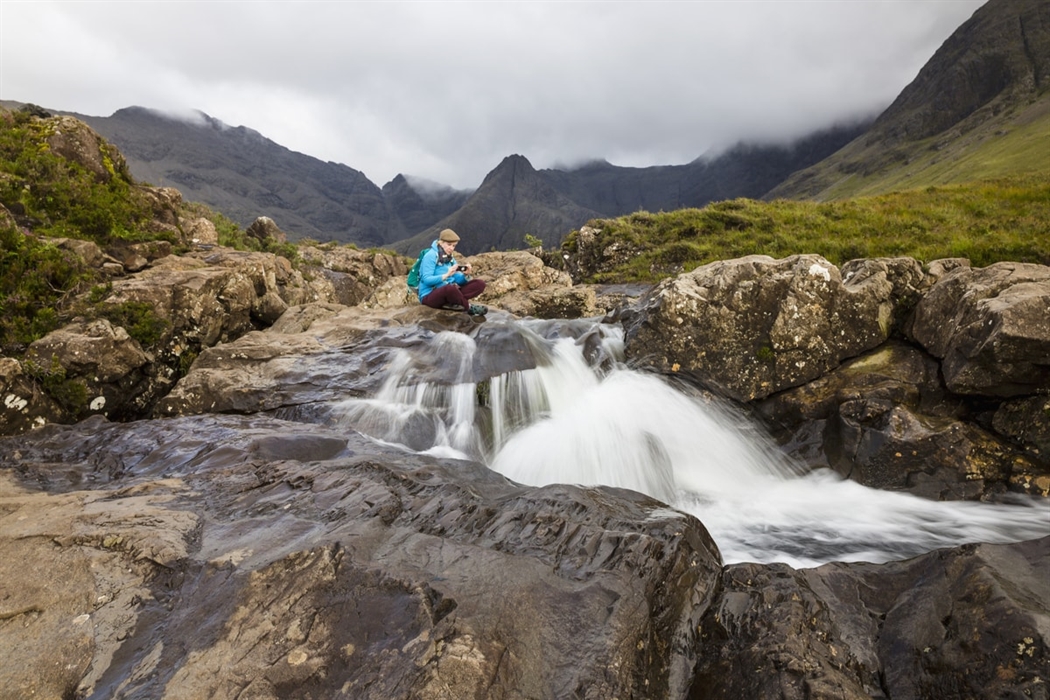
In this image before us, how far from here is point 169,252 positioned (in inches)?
559

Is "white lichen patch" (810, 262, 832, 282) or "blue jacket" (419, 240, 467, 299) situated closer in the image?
"white lichen patch" (810, 262, 832, 282)

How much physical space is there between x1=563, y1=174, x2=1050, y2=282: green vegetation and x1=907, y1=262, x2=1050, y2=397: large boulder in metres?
7.94

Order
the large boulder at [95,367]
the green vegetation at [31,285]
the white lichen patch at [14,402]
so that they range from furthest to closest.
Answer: the green vegetation at [31,285], the large boulder at [95,367], the white lichen patch at [14,402]

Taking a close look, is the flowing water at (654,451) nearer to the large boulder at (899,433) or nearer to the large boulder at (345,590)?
the large boulder at (899,433)

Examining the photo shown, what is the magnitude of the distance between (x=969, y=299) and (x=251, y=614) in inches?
419

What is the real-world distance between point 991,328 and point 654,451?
520cm

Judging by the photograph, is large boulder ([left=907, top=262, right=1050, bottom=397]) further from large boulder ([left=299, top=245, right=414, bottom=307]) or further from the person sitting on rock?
large boulder ([left=299, top=245, right=414, bottom=307])

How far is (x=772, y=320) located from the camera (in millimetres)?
9305

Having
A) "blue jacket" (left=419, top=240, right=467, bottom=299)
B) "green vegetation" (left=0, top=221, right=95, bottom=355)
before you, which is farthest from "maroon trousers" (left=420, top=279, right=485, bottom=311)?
"green vegetation" (left=0, top=221, right=95, bottom=355)

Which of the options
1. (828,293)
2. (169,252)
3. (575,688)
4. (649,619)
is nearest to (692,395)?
(828,293)

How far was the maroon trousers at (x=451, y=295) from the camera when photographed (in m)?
13.9

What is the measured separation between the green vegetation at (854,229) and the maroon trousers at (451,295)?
10608 millimetres

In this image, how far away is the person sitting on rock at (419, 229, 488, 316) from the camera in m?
13.9

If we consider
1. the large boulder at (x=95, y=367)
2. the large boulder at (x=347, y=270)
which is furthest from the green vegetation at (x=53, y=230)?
the large boulder at (x=347, y=270)
